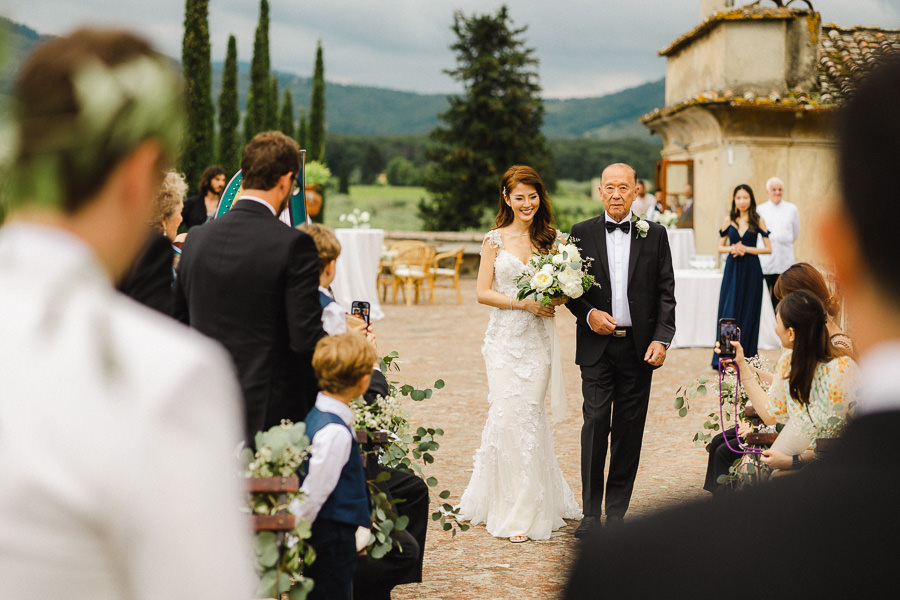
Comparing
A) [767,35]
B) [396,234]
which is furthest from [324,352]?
[396,234]

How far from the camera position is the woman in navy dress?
1136cm

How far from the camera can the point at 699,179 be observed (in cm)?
2094

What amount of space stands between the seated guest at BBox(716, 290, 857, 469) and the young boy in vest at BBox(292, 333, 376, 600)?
6.02ft

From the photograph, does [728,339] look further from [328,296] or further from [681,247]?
[681,247]

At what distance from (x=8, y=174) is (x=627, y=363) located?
5071mm

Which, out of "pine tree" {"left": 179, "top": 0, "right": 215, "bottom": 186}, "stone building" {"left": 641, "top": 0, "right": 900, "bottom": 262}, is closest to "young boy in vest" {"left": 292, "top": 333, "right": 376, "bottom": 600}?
"stone building" {"left": 641, "top": 0, "right": 900, "bottom": 262}

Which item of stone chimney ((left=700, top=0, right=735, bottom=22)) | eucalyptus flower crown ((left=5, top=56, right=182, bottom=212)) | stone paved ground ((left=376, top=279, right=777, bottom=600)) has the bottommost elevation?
stone paved ground ((left=376, top=279, right=777, bottom=600))

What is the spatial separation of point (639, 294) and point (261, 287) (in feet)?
9.82

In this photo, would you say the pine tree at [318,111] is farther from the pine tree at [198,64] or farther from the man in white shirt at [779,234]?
the man in white shirt at [779,234]

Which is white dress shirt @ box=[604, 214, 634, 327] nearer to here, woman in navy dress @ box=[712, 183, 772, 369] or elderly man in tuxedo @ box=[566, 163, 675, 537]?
elderly man in tuxedo @ box=[566, 163, 675, 537]

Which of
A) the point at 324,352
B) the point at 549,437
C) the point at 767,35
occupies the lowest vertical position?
the point at 549,437

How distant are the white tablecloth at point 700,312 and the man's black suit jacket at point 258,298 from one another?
10.6 metres

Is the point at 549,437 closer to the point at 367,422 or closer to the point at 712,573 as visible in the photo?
the point at 367,422

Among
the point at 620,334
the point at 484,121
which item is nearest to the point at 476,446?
the point at 620,334
